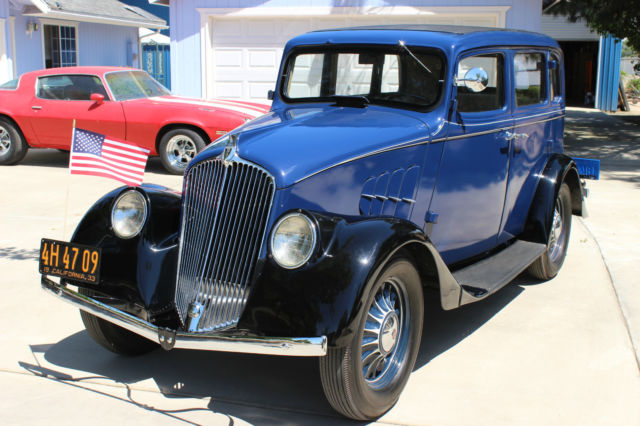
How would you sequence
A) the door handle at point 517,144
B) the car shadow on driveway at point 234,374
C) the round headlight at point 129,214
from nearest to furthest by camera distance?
the car shadow on driveway at point 234,374
the round headlight at point 129,214
the door handle at point 517,144

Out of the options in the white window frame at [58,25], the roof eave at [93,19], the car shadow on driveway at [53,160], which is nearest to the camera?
the car shadow on driveway at [53,160]

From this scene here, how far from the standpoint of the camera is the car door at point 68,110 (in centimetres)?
1063

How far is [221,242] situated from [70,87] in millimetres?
8190

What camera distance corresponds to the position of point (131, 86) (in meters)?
11.1

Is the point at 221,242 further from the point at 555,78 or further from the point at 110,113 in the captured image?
the point at 110,113

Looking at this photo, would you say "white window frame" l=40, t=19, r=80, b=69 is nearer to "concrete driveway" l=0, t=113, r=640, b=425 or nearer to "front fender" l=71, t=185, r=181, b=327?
"concrete driveway" l=0, t=113, r=640, b=425

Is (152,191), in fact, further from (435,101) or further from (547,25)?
(547,25)

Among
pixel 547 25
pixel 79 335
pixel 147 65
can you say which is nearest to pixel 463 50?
pixel 79 335

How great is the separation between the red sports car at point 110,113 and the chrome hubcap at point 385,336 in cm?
672

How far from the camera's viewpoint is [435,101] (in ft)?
15.0

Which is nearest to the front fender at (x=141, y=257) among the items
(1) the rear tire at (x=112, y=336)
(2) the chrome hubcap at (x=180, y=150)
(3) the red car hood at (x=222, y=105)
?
(1) the rear tire at (x=112, y=336)

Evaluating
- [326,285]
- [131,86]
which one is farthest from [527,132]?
[131,86]

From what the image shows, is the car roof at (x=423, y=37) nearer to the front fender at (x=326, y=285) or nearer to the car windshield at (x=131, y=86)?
the front fender at (x=326, y=285)

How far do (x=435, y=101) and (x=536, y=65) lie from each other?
163 cm
